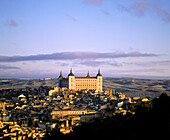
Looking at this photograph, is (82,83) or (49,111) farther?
(82,83)

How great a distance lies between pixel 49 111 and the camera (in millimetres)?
82062

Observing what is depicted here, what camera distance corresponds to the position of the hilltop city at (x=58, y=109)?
2350 inches

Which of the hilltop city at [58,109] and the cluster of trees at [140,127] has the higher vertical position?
the cluster of trees at [140,127]

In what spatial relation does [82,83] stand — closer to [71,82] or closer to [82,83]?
[82,83]

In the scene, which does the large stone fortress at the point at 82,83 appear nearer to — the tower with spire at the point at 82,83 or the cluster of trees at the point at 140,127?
the tower with spire at the point at 82,83

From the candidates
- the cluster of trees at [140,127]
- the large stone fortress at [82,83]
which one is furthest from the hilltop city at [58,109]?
the cluster of trees at [140,127]

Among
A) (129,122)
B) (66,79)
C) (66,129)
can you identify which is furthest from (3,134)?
(66,79)

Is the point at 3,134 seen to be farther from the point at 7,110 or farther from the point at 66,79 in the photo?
the point at 66,79

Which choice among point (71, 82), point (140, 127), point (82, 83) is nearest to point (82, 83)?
point (82, 83)

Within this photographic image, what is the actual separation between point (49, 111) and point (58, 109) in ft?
7.62

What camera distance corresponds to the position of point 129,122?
50.0 meters

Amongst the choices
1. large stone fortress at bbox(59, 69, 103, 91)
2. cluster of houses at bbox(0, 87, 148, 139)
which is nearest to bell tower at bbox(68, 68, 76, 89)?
large stone fortress at bbox(59, 69, 103, 91)

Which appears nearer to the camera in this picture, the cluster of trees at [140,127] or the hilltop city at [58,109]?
the cluster of trees at [140,127]

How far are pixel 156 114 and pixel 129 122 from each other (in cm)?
431
